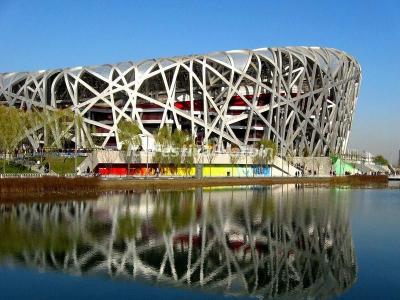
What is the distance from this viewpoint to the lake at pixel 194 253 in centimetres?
1741

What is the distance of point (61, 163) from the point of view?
65.6 metres

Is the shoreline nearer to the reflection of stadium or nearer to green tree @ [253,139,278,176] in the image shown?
the reflection of stadium

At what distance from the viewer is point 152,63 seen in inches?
3615

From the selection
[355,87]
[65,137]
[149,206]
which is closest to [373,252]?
[149,206]

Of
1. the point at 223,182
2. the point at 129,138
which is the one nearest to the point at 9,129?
the point at 129,138

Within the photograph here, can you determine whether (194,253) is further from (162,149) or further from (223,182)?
(162,149)

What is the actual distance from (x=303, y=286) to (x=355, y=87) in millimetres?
98492

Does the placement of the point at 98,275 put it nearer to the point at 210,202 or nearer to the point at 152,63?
the point at 210,202

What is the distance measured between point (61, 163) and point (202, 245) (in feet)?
146

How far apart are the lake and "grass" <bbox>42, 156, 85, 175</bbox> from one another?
24.7 m

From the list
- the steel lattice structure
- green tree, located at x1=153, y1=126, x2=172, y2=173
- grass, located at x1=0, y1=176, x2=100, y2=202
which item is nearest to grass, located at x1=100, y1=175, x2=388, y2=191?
grass, located at x1=0, y1=176, x2=100, y2=202

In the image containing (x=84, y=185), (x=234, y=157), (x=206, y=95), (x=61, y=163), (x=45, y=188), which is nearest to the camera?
(x=45, y=188)

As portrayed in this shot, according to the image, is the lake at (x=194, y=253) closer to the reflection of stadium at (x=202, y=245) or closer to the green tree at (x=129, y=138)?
the reflection of stadium at (x=202, y=245)

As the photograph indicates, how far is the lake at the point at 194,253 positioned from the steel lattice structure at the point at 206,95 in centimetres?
5230
